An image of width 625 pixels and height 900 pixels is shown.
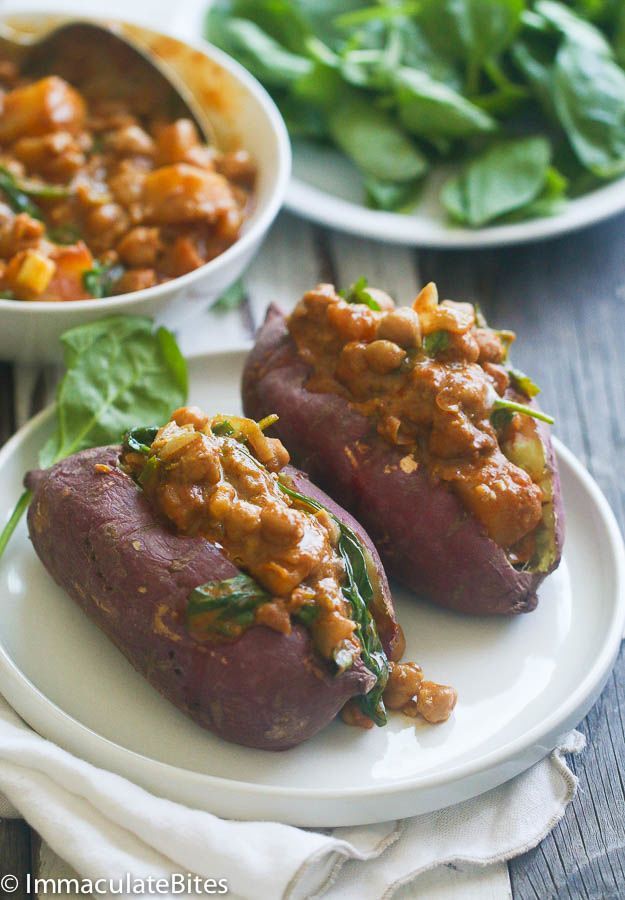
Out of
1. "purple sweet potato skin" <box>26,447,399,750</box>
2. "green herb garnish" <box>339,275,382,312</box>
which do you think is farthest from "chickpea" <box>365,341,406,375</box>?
"purple sweet potato skin" <box>26,447,399,750</box>

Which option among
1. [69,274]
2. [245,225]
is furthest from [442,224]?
[69,274]

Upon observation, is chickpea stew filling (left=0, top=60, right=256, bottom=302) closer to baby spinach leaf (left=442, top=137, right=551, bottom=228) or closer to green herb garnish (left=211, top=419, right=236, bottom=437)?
baby spinach leaf (left=442, top=137, right=551, bottom=228)

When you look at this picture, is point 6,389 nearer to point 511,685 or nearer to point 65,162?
point 65,162

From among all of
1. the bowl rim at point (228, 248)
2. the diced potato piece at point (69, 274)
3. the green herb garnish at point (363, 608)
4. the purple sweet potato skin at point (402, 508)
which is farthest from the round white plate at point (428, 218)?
the green herb garnish at point (363, 608)

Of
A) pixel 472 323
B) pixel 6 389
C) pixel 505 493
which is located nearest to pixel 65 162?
pixel 6 389

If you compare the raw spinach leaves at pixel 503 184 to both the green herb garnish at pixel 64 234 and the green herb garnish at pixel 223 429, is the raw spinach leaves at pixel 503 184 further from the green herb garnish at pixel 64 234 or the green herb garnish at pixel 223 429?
the green herb garnish at pixel 223 429

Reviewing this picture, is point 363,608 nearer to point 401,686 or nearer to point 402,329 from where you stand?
point 401,686
